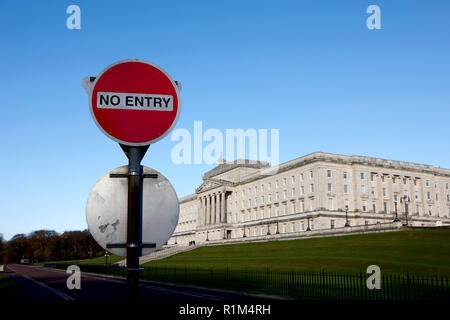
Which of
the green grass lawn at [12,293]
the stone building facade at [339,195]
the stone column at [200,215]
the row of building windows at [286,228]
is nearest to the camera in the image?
the green grass lawn at [12,293]

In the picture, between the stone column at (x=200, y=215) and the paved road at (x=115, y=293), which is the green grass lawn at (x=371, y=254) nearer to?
the paved road at (x=115, y=293)

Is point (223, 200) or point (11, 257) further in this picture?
point (11, 257)

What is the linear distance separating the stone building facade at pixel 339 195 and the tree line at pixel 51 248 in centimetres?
7180

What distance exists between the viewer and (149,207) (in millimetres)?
4062

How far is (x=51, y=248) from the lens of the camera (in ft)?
535

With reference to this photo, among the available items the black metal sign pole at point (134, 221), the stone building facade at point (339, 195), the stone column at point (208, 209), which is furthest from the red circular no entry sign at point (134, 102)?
the stone column at point (208, 209)

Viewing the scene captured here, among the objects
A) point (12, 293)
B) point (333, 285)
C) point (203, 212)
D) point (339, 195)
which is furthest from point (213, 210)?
point (12, 293)

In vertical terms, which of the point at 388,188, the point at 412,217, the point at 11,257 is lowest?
the point at 11,257

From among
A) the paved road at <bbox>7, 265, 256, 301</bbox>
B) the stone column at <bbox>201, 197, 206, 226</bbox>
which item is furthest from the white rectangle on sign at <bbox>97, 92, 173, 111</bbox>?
the stone column at <bbox>201, 197, 206, 226</bbox>

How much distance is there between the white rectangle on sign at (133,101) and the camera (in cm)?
421

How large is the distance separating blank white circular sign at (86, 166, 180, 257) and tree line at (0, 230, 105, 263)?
159 m
